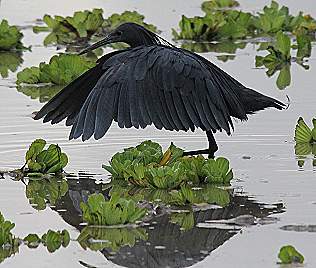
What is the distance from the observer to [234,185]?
7.45 meters

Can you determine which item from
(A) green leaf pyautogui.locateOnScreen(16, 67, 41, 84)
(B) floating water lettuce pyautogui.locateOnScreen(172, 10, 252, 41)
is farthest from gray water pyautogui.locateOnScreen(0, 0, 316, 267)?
(B) floating water lettuce pyautogui.locateOnScreen(172, 10, 252, 41)

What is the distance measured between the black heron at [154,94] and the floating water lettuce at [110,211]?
3.57 ft

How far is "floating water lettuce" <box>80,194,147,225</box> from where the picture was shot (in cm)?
630

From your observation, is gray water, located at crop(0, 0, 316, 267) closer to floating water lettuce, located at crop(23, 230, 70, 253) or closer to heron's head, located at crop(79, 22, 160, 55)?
floating water lettuce, located at crop(23, 230, 70, 253)

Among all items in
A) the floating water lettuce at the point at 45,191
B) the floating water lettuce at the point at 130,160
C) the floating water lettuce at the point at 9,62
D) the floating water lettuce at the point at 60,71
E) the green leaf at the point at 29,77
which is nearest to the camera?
the floating water lettuce at the point at 45,191

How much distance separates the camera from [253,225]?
648 centimetres

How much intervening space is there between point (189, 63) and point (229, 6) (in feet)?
32.3

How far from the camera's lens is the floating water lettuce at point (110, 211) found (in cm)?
630

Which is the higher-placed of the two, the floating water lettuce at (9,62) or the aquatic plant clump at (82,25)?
the aquatic plant clump at (82,25)

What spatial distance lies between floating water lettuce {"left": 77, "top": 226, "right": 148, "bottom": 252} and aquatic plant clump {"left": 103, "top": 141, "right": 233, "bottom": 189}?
0.87m

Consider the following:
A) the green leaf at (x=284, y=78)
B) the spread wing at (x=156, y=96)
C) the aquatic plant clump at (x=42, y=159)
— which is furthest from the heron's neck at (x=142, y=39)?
the green leaf at (x=284, y=78)

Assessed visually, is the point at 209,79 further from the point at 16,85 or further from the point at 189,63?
the point at 16,85

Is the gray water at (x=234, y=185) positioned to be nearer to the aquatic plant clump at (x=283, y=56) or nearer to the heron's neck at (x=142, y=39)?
the aquatic plant clump at (x=283, y=56)

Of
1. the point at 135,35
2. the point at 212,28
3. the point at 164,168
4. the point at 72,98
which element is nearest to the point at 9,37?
the point at 212,28
